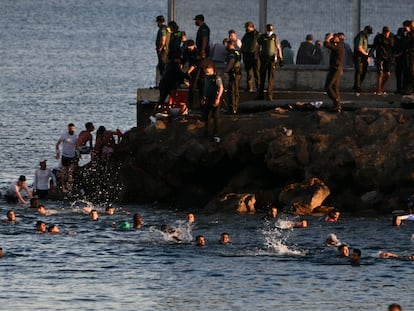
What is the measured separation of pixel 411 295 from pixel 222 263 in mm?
5505

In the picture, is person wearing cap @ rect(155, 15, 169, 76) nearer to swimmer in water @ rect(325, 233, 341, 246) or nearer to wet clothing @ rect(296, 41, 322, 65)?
wet clothing @ rect(296, 41, 322, 65)

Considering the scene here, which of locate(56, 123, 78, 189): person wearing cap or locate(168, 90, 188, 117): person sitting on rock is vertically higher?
locate(168, 90, 188, 117): person sitting on rock

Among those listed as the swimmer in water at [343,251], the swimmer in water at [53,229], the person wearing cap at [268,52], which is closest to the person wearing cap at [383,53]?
the person wearing cap at [268,52]

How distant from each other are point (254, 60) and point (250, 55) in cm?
26

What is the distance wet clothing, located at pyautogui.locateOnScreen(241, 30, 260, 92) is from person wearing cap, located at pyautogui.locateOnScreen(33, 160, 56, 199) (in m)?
6.53

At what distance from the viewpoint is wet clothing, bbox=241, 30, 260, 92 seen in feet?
164

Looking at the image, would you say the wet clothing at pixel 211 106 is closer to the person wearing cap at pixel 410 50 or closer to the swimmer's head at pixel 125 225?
the swimmer's head at pixel 125 225

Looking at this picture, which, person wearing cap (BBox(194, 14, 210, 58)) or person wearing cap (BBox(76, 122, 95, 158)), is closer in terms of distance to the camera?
person wearing cap (BBox(194, 14, 210, 58))

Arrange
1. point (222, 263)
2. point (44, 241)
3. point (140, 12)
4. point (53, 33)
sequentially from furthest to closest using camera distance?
point (140, 12), point (53, 33), point (44, 241), point (222, 263)

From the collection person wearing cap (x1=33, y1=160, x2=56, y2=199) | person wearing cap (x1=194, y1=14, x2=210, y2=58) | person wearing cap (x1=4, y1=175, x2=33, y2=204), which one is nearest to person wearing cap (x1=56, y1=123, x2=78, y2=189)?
person wearing cap (x1=33, y1=160, x2=56, y2=199)

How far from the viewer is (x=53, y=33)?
155 meters

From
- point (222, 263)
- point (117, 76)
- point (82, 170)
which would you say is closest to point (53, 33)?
point (117, 76)

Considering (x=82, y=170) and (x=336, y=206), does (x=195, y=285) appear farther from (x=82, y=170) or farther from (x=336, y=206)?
(x=82, y=170)

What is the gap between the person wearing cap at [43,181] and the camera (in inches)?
2049
